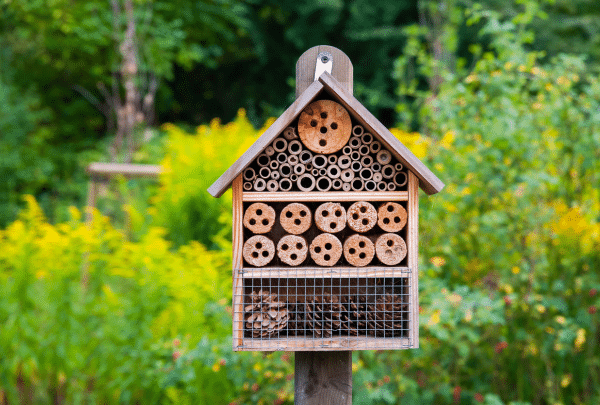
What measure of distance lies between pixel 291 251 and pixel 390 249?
0.29m

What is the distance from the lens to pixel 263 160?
145 centimetres

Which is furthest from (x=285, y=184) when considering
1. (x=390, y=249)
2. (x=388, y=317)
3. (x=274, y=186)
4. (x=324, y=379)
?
(x=324, y=379)

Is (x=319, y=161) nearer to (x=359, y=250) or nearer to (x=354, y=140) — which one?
(x=354, y=140)

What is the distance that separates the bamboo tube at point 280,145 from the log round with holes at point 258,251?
258 mm

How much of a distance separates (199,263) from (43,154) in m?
6.70

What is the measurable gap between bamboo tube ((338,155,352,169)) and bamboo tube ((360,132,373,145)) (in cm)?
7

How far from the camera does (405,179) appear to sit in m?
1.45

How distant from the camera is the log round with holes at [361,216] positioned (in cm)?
143

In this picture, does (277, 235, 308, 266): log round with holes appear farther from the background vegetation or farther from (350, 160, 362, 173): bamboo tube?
the background vegetation

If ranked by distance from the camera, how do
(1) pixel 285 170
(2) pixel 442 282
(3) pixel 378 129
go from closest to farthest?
(3) pixel 378 129 < (1) pixel 285 170 < (2) pixel 442 282

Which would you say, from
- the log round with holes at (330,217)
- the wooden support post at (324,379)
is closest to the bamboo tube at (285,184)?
the log round with holes at (330,217)

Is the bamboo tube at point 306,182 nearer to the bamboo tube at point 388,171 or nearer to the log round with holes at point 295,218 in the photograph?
the log round with holes at point 295,218

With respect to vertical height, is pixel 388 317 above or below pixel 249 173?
below

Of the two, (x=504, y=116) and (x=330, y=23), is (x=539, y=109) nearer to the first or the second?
(x=504, y=116)
